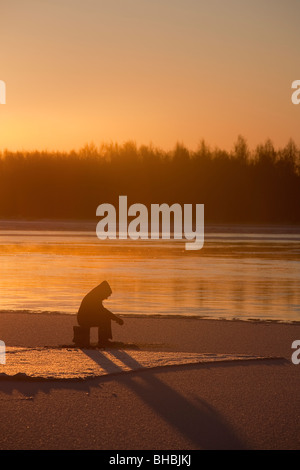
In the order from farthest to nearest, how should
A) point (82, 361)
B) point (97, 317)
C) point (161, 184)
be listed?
point (161, 184) < point (97, 317) < point (82, 361)

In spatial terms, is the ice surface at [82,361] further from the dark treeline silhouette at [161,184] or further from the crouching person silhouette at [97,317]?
the dark treeline silhouette at [161,184]

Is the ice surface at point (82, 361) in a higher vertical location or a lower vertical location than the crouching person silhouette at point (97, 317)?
lower

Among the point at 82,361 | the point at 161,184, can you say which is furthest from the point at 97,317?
the point at 161,184

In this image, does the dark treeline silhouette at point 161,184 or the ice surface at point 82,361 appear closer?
the ice surface at point 82,361

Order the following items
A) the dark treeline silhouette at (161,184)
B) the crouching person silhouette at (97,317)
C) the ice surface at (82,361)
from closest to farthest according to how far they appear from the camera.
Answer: the ice surface at (82,361) < the crouching person silhouette at (97,317) < the dark treeline silhouette at (161,184)

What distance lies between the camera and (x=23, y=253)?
3372 centimetres

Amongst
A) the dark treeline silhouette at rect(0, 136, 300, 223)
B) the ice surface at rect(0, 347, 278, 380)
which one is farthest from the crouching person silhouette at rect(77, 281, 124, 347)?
the dark treeline silhouette at rect(0, 136, 300, 223)

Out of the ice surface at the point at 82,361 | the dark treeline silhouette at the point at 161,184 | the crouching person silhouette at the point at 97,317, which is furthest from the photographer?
the dark treeline silhouette at the point at 161,184

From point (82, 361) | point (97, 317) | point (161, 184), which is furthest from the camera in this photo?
point (161, 184)

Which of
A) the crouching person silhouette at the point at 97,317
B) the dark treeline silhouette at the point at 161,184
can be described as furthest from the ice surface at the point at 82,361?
the dark treeline silhouette at the point at 161,184

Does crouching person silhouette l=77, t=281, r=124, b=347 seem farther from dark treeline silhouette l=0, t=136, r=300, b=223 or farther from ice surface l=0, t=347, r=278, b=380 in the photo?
dark treeline silhouette l=0, t=136, r=300, b=223

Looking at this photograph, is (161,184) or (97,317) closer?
(97,317)

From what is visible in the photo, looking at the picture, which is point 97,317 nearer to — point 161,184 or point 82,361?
point 82,361

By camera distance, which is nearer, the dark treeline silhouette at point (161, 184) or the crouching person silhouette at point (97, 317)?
the crouching person silhouette at point (97, 317)
